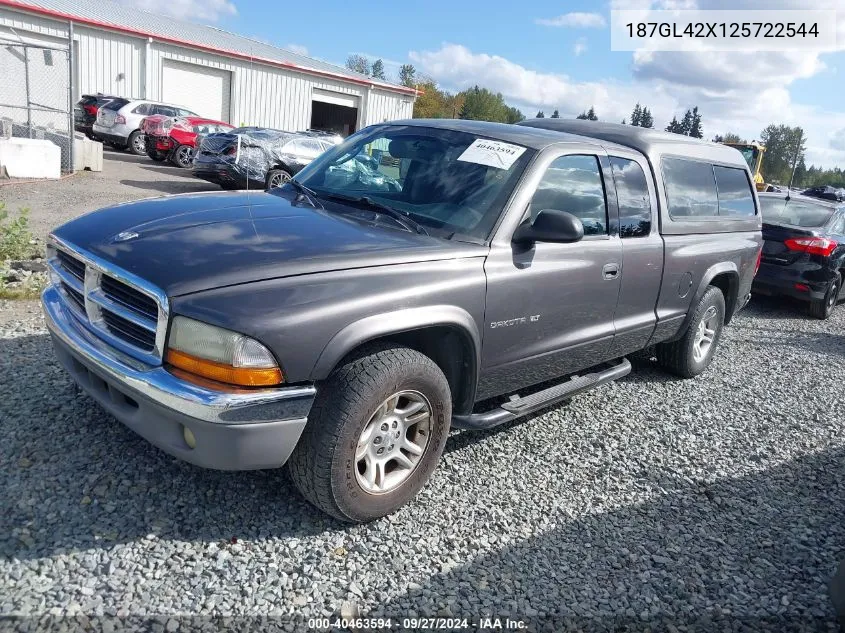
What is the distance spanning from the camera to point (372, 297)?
2770mm

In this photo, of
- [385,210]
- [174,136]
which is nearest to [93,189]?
[174,136]

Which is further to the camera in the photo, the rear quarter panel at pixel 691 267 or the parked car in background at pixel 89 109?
the parked car in background at pixel 89 109

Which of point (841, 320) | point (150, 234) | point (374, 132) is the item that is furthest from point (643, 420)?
point (841, 320)

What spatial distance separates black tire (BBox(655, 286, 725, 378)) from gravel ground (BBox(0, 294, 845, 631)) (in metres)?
1.05

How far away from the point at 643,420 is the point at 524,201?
2118 millimetres

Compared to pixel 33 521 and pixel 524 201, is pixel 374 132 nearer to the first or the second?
pixel 524 201

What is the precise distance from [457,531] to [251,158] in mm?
12769

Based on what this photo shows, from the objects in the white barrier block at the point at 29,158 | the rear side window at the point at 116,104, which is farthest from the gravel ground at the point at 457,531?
the rear side window at the point at 116,104

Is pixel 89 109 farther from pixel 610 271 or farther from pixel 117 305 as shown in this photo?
pixel 610 271

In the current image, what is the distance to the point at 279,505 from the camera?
312cm

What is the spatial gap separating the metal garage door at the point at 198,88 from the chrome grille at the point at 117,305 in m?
24.5

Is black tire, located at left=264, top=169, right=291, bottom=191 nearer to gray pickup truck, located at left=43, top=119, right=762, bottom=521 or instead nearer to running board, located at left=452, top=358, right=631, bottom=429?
gray pickup truck, located at left=43, top=119, right=762, bottom=521

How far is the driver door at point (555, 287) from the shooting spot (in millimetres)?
3369

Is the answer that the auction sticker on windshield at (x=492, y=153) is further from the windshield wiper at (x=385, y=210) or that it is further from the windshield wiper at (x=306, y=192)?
the windshield wiper at (x=306, y=192)
